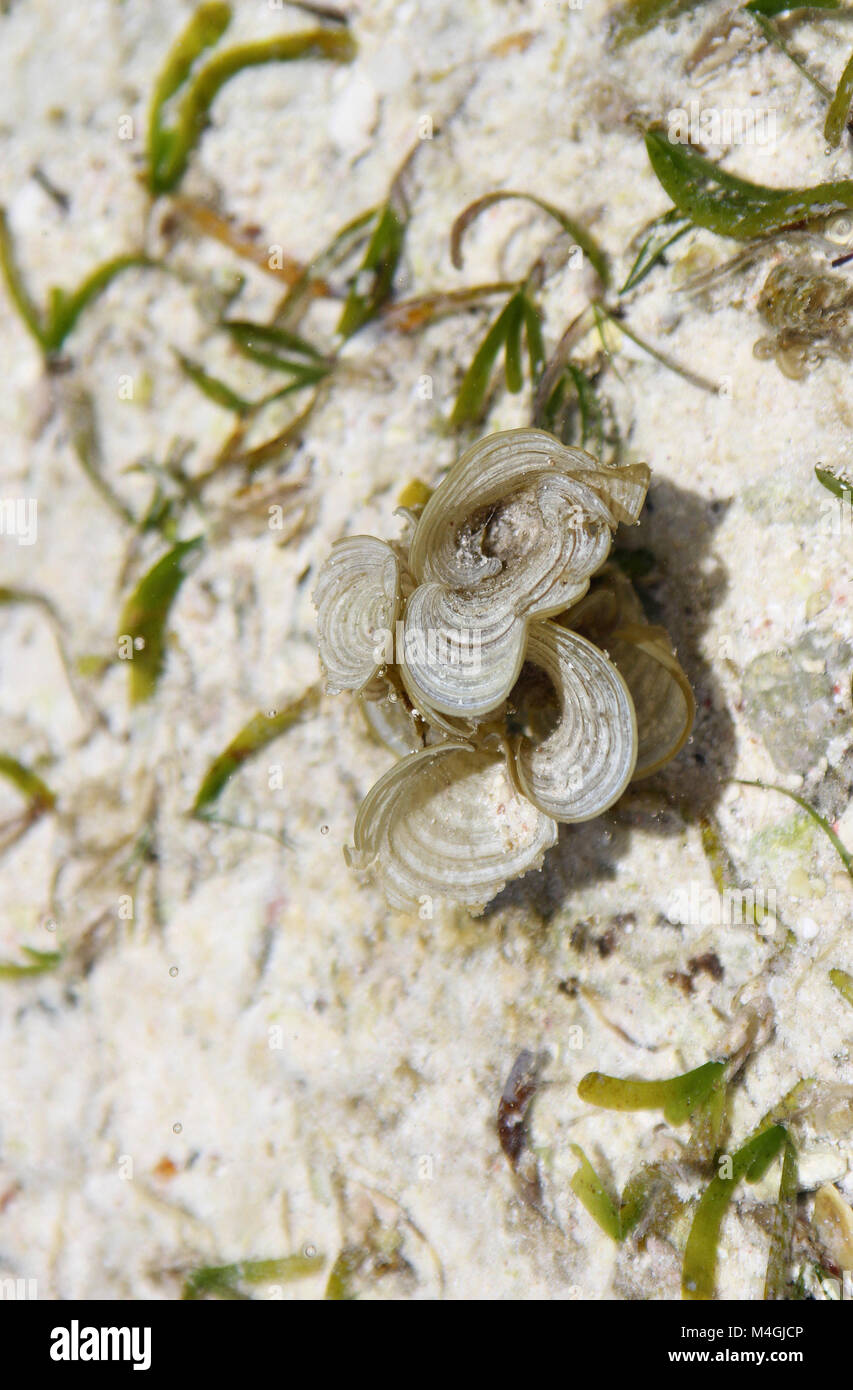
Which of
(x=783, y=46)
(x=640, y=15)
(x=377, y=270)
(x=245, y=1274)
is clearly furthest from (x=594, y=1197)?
(x=640, y=15)

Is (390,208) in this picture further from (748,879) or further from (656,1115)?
(656,1115)

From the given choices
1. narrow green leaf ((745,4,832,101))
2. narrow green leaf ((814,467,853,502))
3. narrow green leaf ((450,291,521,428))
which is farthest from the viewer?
narrow green leaf ((450,291,521,428))

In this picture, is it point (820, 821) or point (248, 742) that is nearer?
point (820, 821)

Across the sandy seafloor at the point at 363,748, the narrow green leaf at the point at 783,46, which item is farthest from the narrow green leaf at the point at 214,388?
the narrow green leaf at the point at 783,46

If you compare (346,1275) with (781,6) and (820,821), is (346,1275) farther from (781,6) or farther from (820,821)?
(781,6)

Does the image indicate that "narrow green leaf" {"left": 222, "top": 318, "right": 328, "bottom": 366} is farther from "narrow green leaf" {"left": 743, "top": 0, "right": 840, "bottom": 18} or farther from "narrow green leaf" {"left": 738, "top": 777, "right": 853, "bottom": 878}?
"narrow green leaf" {"left": 738, "top": 777, "right": 853, "bottom": 878}

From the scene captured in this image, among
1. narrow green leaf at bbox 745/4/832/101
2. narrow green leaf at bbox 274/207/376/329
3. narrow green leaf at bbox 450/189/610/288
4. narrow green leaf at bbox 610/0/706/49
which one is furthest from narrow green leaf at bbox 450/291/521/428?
narrow green leaf at bbox 745/4/832/101
